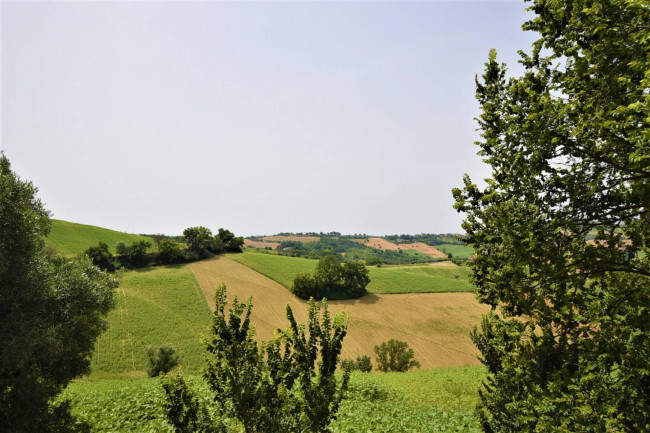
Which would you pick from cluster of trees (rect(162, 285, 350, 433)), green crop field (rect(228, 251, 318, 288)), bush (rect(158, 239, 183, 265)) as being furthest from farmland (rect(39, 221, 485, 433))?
bush (rect(158, 239, 183, 265))

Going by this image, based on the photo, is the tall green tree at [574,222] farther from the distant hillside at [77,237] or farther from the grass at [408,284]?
the distant hillside at [77,237]

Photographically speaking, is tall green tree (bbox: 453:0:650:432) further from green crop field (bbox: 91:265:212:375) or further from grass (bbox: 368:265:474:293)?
grass (bbox: 368:265:474:293)

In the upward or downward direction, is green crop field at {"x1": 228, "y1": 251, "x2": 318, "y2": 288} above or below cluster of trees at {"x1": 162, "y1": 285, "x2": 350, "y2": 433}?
below

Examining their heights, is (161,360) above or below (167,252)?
below

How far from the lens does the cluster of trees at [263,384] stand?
21.8ft

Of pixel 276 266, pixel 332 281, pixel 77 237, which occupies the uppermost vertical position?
pixel 77 237

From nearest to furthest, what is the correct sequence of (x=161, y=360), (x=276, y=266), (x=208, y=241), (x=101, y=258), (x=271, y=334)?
(x=161, y=360), (x=271, y=334), (x=101, y=258), (x=276, y=266), (x=208, y=241)

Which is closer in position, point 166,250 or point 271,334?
point 271,334

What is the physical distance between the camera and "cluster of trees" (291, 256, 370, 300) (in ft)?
235

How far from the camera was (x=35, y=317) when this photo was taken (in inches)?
471

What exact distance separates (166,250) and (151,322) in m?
35.4

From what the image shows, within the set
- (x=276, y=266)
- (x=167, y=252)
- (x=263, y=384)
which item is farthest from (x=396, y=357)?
(x=167, y=252)

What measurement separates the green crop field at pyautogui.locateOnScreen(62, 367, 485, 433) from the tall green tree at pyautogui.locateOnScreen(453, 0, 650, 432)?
10.5 m

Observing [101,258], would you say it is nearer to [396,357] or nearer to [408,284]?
[396,357]
